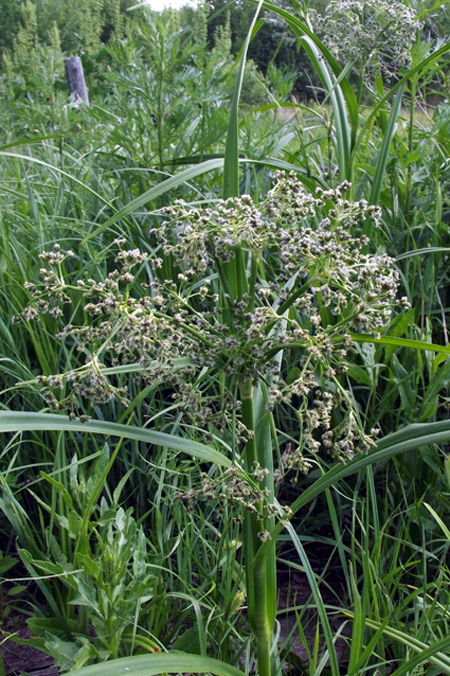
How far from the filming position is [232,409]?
2.98 feet

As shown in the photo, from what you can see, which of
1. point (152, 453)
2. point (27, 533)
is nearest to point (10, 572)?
point (27, 533)

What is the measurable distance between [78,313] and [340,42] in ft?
5.15

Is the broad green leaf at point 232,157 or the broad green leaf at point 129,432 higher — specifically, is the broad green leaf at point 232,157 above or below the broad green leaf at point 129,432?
above

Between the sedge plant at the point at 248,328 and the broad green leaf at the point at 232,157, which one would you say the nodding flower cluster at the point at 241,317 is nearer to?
the sedge plant at the point at 248,328

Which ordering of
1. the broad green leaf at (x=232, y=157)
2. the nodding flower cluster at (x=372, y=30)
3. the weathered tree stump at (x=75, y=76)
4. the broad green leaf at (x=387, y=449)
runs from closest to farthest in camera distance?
1. the broad green leaf at (x=387, y=449)
2. the broad green leaf at (x=232, y=157)
3. the nodding flower cluster at (x=372, y=30)
4. the weathered tree stump at (x=75, y=76)

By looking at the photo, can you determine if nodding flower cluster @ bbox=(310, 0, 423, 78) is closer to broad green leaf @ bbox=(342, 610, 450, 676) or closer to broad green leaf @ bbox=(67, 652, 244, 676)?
broad green leaf @ bbox=(342, 610, 450, 676)

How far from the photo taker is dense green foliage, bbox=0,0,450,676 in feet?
2.85

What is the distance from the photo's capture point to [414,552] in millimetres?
1411

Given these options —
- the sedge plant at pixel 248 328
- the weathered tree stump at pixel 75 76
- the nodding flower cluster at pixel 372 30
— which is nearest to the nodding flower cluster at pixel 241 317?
the sedge plant at pixel 248 328

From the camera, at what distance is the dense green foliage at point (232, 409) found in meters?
0.87

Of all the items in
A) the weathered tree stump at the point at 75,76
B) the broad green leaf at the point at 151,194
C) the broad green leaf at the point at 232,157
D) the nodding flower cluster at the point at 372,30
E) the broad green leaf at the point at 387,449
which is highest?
the weathered tree stump at the point at 75,76

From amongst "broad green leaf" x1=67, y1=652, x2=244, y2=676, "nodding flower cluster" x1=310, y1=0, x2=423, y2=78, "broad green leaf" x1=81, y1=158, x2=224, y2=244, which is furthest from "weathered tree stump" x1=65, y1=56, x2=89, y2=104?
"broad green leaf" x1=67, y1=652, x2=244, y2=676

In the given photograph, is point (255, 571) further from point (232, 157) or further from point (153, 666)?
point (232, 157)

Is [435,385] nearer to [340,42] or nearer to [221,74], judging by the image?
[340,42]
